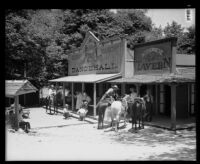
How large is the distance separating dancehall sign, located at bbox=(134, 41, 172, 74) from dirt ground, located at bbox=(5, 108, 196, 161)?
4.04 metres

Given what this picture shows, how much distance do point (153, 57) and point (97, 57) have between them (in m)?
5.63

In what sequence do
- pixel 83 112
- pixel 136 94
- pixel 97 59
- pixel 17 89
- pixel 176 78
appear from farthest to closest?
pixel 97 59, pixel 83 112, pixel 136 94, pixel 176 78, pixel 17 89

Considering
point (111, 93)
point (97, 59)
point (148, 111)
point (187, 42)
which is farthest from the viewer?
point (187, 42)

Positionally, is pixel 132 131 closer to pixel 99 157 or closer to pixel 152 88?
pixel 99 157

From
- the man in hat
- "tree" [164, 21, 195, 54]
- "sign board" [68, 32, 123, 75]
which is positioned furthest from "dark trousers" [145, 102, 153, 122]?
"tree" [164, 21, 195, 54]

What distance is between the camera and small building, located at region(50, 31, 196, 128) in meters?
13.8

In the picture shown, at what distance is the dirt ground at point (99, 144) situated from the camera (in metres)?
8.05

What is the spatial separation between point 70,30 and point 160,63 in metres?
18.2

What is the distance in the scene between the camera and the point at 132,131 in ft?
38.8

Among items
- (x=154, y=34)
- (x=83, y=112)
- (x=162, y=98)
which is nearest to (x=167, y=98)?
(x=162, y=98)

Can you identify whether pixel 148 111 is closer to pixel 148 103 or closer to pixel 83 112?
pixel 148 103

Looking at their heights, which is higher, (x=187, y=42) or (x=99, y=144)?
(x=187, y=42)

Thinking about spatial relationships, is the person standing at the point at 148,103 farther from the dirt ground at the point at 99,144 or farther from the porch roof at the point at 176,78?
the dirt ground at the point at 99,144

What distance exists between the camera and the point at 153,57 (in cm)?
1570
